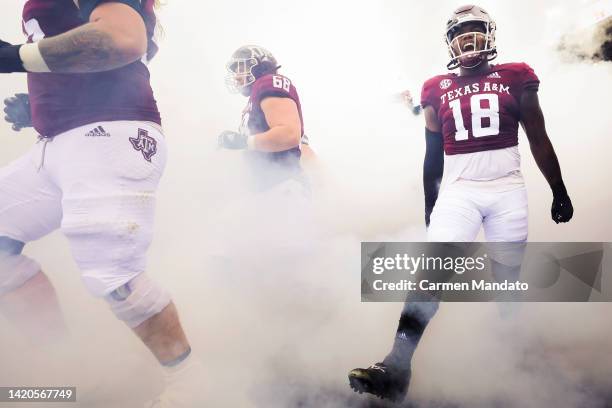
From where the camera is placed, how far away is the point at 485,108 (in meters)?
1.57

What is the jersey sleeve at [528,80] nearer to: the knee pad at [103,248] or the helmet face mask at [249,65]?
the helmet face mask at [249,65]

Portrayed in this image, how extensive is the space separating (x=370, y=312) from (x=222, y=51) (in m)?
1.12

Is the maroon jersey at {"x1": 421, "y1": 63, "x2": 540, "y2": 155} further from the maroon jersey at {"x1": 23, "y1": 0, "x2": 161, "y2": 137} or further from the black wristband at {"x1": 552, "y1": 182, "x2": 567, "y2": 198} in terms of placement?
the maroon jersey at {"x1": 23, "y1": 0, "x2": 161, "y2": 137}

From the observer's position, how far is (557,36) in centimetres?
167

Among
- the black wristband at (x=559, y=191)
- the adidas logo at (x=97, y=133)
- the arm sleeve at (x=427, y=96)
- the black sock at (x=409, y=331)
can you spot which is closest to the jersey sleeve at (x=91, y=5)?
the adidas logo at (x=97, y=133)

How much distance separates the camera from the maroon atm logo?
1.27 m

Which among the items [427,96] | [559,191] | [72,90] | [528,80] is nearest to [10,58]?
[72,90]

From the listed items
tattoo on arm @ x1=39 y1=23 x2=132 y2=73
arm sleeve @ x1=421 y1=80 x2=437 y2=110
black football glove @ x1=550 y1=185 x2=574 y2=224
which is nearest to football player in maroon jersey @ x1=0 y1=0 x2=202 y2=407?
tattoo on arm @ x1=39 y1=23 x2=132 y2=73

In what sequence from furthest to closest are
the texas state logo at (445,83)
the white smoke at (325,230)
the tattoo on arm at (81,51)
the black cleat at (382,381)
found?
the texas state logo at (445,83) → the white smoke at (325,230) → the black cleat at (382,381) → the tattoo on arm at (81,51)

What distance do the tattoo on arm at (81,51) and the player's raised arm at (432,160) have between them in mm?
1068

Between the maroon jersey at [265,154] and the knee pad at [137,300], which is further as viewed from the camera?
the maroon jersey at [265,154]

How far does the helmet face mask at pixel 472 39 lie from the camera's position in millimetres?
1600

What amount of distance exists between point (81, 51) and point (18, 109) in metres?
0.49

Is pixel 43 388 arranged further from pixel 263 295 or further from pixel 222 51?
pixel 222 51
